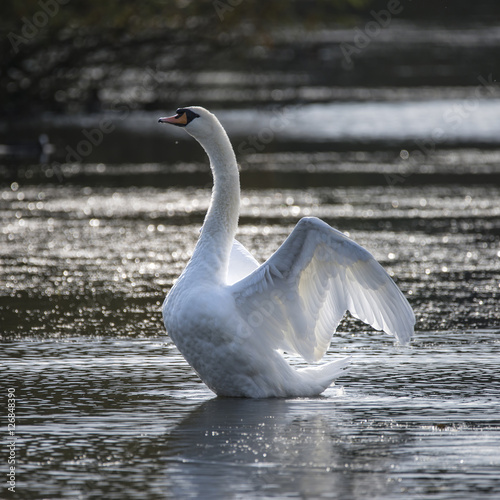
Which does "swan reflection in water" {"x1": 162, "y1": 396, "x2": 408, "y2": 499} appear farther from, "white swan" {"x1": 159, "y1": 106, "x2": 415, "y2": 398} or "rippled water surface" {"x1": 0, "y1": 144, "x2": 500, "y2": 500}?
"white swan" {"x1": 159, "y1": 106, "x2": 415, "y2": 398}

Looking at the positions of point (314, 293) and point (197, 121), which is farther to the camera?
point (197, 121)

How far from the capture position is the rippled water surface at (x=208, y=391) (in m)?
5.58

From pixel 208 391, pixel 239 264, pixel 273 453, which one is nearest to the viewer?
pixel 273 453

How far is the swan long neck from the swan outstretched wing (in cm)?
31

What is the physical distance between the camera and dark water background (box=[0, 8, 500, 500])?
5.68 m

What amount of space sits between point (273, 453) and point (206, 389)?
1.56m

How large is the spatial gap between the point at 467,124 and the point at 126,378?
19.0 meters

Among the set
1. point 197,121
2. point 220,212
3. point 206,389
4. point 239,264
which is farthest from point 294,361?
point 197,121

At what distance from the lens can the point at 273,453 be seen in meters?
5.91

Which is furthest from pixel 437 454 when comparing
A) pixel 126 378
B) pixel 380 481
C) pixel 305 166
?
pixel 305 166

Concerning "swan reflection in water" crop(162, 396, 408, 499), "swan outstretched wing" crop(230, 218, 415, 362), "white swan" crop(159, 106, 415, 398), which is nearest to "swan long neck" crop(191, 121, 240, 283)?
"white swan" crop(159, 106, 415, 398)

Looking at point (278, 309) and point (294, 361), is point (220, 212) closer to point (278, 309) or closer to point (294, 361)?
point (278, 309)

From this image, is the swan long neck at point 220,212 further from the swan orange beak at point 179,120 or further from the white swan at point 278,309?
the swan orange beak at point 179,120

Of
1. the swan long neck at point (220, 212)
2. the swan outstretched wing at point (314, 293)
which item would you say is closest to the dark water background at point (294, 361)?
the swan outstretched wing at point (314, 293)
